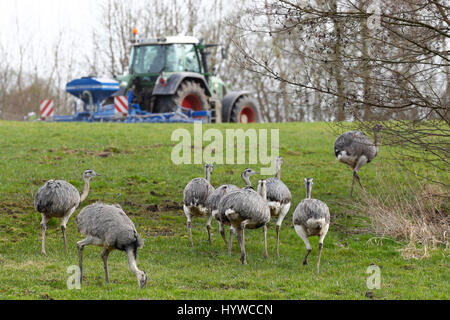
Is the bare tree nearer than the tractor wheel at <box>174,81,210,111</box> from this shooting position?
Yes

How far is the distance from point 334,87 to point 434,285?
12.0 ft

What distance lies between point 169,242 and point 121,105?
15752 mm

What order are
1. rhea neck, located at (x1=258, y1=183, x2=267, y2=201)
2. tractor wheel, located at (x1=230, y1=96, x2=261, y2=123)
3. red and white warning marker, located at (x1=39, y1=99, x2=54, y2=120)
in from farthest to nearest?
red and white warning marker, located at (x1=39, y1=99, x2=54, y2=120), tractor wheel, located at (x1=230, y1=96, x2=261, y2=123), rhea neck, located at (x1=258, y1=183, x2=267, y2=201)

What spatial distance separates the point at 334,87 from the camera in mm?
10758

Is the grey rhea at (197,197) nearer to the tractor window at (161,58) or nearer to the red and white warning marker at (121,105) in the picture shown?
the red and white warning marker at (121,105)

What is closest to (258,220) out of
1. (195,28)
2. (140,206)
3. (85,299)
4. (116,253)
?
(116,253)

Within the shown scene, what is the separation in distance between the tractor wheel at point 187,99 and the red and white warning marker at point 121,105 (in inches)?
62.0

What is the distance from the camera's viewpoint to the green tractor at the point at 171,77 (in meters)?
27.1

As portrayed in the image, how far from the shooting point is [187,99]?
93.7 ft

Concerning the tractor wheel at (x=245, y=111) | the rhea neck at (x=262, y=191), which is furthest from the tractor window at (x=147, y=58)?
the rhea neck at (x=262, y=191)

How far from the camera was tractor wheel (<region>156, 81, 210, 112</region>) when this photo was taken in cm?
2681

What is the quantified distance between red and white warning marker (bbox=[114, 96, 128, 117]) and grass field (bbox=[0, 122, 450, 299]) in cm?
554

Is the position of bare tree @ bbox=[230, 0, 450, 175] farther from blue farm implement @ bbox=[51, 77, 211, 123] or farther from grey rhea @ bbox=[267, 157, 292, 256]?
blue farm implement @ bbox=[51, 77, 211, 123]

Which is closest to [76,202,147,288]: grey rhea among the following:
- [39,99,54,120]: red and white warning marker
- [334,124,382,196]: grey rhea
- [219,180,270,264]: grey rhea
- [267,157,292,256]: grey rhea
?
[219,180,270,264]: grey rhea
